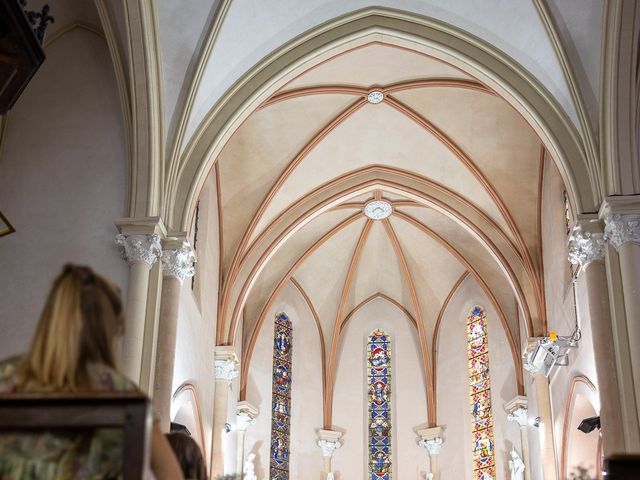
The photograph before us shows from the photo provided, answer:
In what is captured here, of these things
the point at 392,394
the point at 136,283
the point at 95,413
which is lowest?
the point at 95,413

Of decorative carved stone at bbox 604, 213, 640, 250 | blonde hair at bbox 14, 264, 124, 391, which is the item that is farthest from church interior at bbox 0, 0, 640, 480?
blonde hair at bbox 14, 264, 124, 391

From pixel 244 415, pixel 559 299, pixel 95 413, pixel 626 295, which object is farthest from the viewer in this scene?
pixel 244 415

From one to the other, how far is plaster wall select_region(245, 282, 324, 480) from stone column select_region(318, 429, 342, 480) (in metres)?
0.14

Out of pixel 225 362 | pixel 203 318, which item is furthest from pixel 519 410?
pixel 203 318

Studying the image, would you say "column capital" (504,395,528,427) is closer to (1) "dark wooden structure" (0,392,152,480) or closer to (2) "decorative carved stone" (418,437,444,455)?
(2) "decorative carved stone" (418,437,444,455)

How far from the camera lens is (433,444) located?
2244 centimetres

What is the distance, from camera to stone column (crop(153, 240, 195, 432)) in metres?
12.7

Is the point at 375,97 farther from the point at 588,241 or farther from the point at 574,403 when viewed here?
the point at 574,403

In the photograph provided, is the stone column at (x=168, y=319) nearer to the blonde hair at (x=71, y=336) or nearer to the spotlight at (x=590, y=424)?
the spotlight at (x=590, y=424)

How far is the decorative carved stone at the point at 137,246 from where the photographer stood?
507 inches

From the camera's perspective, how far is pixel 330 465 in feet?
74.3

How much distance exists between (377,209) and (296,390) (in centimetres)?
475

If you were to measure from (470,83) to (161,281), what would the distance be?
649 cm

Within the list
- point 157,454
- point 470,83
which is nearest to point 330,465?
point 470,83
